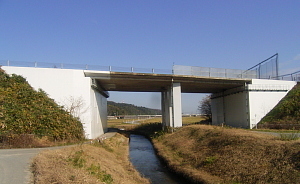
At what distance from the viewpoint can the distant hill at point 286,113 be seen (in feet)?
96.0

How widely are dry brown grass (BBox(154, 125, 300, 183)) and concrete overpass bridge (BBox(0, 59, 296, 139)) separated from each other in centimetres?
1322

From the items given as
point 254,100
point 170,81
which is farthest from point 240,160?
point 254,100

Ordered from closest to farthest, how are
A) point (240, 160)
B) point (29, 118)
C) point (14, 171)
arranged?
1. point (14, 171)
2. point (240, 160)
3. point (29, 118)

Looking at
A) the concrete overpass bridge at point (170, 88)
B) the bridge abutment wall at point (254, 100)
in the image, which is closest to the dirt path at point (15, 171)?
the concrete overpass bridge at point (170, 88)

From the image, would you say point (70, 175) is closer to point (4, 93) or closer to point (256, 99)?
point (4, 93)

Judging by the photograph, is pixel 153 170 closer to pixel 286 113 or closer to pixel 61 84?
pixel 61 84

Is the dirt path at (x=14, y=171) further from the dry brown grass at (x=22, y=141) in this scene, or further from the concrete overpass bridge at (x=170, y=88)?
the concrete overpass bridge at (x=170, y=88)

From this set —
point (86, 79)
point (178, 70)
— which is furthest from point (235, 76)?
point (86, 79)

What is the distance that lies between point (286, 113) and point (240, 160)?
73.2 feet

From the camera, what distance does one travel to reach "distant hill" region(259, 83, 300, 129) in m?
29.3

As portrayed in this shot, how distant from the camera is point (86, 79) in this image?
27266 mm

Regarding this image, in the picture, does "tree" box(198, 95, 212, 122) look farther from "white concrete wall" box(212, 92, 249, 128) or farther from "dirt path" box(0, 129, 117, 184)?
"dirt path" box(0, 129, 117, 184)

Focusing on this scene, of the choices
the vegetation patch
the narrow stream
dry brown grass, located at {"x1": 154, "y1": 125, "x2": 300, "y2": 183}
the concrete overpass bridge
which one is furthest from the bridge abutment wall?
the vegetation patch

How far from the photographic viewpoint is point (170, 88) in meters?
36.0
